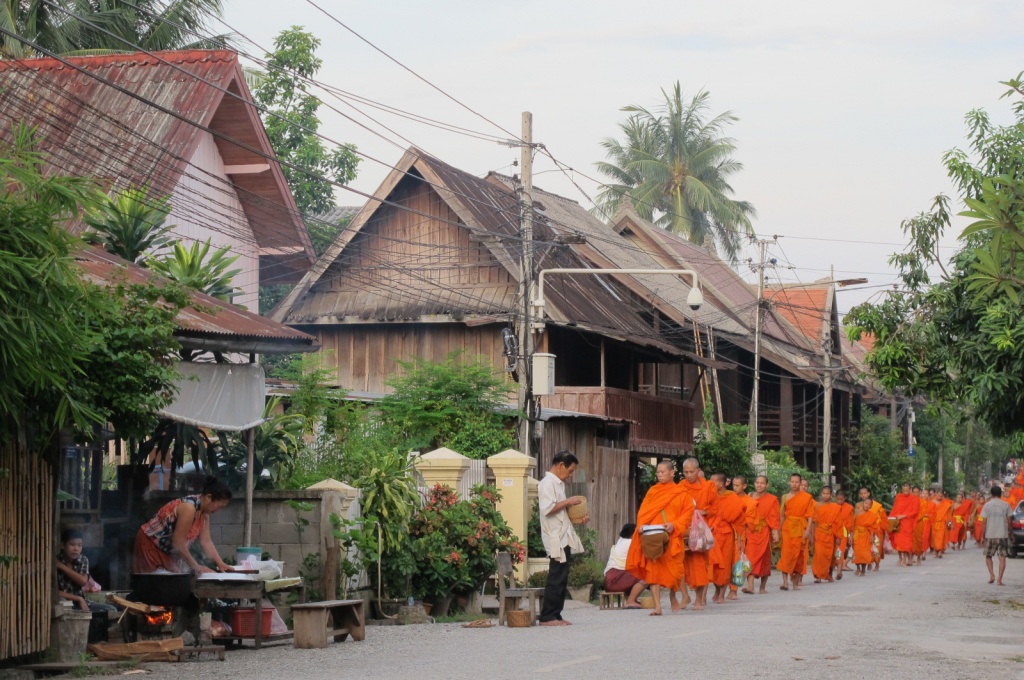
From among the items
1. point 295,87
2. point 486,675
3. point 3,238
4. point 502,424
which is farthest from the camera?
point 295,87

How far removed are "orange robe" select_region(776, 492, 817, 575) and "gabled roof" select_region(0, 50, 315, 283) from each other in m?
9.67

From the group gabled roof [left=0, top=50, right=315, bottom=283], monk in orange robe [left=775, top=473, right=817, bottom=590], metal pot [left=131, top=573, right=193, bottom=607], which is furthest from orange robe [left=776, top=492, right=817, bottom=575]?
metal pot [left=131, top=573, right=193, bottom=607]

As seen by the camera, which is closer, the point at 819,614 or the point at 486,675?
the point at 486,675

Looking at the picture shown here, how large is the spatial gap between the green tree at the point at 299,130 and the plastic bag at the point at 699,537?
2173cm

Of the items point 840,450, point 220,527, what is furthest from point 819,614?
point 840,450

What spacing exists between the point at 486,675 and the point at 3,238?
4307 mm

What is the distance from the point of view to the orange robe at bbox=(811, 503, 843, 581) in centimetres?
2380

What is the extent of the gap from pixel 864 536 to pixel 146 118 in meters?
15.8

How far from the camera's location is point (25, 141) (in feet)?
28.2

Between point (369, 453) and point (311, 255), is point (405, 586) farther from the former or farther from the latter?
point (311, 255)

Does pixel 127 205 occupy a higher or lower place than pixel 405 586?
higher

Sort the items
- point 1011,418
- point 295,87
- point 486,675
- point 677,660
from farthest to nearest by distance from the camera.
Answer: point 295,87 → point 1011,418 → point 677,660 → point 486,675

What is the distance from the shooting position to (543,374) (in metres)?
21.9

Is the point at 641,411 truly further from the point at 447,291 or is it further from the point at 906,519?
the point at 906,519
